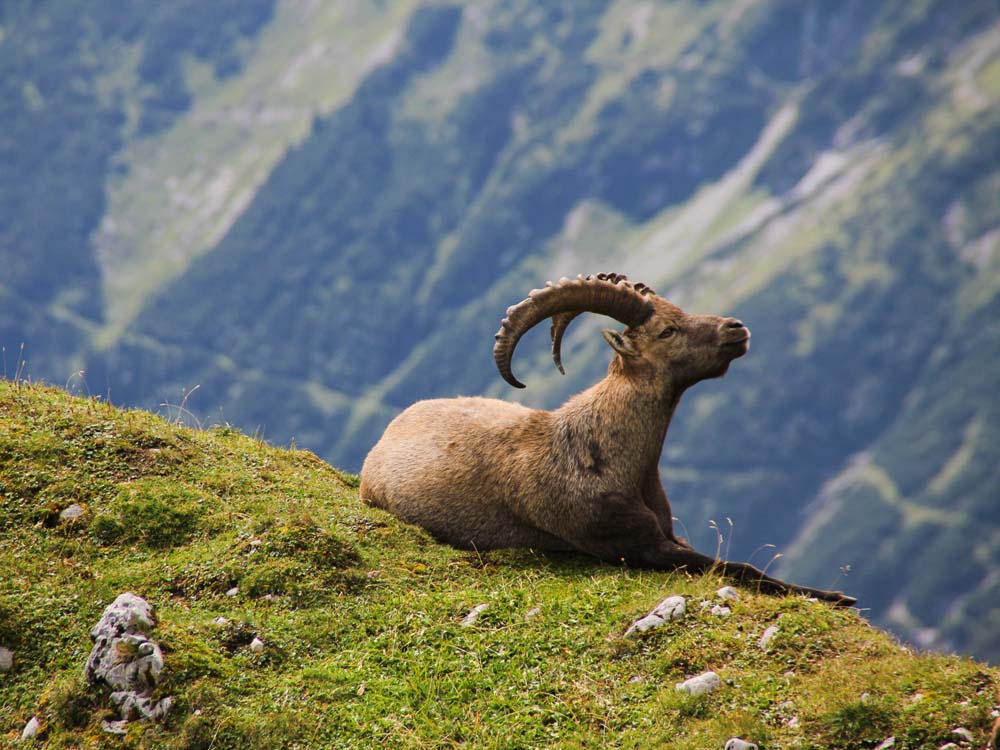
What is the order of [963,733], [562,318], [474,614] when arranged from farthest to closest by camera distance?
[562,318] < [474,614] < [963,733]

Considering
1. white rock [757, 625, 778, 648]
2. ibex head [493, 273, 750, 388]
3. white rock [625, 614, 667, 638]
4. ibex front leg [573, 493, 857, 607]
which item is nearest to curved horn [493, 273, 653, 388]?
ibex head [493, 273, 750, 388]

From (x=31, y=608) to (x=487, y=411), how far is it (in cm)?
834

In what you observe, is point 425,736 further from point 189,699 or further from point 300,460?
point 300,460

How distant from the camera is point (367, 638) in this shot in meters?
13.8

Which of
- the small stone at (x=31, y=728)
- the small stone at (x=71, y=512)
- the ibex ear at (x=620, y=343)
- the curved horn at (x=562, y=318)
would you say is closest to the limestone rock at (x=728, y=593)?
the ibex ear at (x=620, y=343)

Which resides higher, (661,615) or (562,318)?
(562,318)

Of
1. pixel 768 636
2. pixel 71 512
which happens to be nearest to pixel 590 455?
pixel 768 636

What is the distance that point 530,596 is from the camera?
14766mm

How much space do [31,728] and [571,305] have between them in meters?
9.42

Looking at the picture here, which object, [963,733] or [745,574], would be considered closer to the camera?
[963,733]

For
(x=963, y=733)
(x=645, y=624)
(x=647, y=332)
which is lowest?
(x=963, y=733)

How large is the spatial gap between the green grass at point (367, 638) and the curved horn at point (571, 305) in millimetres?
3282

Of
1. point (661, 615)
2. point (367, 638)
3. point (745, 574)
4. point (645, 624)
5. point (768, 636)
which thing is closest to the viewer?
point (768, 636)

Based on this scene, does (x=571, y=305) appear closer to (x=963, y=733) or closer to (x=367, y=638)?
(x=367, y=638)
